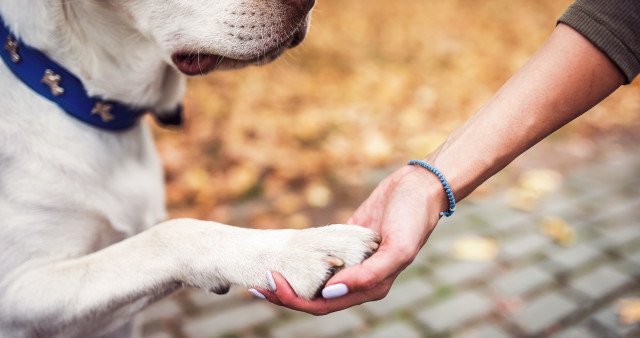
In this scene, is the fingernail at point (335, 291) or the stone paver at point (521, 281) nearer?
the fingernail at point (335, 291)

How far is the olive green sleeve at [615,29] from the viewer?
5.82 ft

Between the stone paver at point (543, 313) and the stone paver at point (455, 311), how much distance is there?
0.61 feet

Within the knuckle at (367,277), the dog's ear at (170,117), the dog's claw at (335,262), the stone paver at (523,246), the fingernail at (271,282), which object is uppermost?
the stone paver at (523,246)

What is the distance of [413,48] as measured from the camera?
774 cm

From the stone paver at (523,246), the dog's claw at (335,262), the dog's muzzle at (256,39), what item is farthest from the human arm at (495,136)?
the stone paver at (523,246)

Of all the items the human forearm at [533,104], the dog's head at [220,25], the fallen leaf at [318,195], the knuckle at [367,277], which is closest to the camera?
the knuckle at [367,277]

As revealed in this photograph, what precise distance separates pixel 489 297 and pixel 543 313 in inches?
12.1

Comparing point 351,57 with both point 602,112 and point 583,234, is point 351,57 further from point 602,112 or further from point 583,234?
point 583,234

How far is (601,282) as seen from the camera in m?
3.45

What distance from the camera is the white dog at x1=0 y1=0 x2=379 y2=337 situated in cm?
175

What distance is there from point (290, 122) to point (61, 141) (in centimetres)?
338

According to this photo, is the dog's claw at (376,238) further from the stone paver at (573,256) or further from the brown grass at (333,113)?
the stone paver at (573,256)

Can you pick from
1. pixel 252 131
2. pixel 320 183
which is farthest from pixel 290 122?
pixel 320 183

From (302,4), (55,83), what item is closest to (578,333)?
(302,4)
